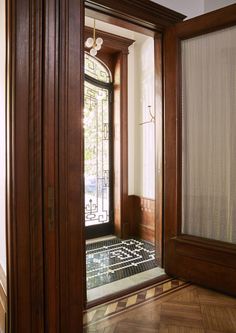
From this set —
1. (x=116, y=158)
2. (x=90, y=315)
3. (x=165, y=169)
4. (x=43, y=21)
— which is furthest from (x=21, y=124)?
(x=116, y=158)

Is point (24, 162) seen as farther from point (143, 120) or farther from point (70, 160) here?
point (143, 120)

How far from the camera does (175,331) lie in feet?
6.66

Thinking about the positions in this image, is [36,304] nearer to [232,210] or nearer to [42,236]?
[42,236]

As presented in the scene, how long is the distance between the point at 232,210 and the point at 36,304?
5.82 ft

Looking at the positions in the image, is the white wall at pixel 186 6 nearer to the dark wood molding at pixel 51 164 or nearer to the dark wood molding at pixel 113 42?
the dark wood molding at pixel 113 42

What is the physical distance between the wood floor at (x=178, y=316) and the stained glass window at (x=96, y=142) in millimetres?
2079

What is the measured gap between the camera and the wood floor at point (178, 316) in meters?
2.06

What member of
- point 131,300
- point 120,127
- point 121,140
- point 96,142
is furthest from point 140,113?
point 131,300

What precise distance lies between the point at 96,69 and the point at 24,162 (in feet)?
10.4

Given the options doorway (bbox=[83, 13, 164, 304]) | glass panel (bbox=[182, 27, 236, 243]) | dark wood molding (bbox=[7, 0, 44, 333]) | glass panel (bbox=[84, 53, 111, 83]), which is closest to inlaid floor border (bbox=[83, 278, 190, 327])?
glass panel (bbox=[182, 27, 236, 243])

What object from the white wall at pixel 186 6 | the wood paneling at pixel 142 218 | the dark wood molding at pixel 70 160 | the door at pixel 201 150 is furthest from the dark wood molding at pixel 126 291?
the white wall at pixel 186 6

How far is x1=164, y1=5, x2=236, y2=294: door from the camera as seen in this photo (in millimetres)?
2588

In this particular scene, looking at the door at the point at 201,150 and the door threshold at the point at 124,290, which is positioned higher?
the door at the point at 201,150

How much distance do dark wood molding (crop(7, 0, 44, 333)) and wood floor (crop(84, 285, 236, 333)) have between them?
29.0 inches
